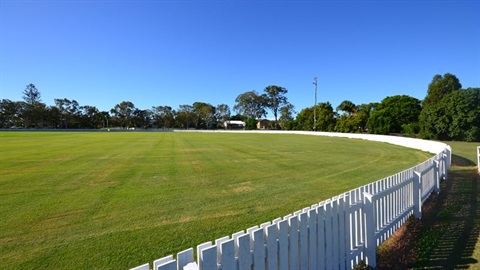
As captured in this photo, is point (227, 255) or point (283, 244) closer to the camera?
point (227, 255)

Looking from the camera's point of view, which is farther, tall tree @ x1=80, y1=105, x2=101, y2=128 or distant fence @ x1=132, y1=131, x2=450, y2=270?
tall tree @ x1=80, y1=105, x2=101, y2=128

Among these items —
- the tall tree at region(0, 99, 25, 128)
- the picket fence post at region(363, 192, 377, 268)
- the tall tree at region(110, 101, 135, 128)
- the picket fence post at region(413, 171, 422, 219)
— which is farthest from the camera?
the tall tree at region(110, 101, 135, 128)

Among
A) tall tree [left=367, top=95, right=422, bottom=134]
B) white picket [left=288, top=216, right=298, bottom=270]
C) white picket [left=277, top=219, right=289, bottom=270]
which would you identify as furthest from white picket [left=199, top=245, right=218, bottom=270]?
tall tree [left=367, top=95, right=422, bottom=134]

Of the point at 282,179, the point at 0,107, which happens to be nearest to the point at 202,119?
the point at 0,107

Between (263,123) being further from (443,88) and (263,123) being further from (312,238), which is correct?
(312,238)

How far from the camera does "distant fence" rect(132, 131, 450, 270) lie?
2.20m

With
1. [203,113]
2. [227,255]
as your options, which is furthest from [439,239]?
[203,113]

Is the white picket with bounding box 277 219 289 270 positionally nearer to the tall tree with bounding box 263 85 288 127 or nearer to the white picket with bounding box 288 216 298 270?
the white picket with bounding box 288 216 298 270

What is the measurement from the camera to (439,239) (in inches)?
188

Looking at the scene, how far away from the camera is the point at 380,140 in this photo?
3303 centimetres

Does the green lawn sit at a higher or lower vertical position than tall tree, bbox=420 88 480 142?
lower

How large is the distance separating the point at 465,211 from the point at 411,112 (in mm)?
60929

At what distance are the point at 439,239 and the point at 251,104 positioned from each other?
399 feet

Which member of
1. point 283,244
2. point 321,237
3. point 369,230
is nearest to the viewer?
point 283,244
